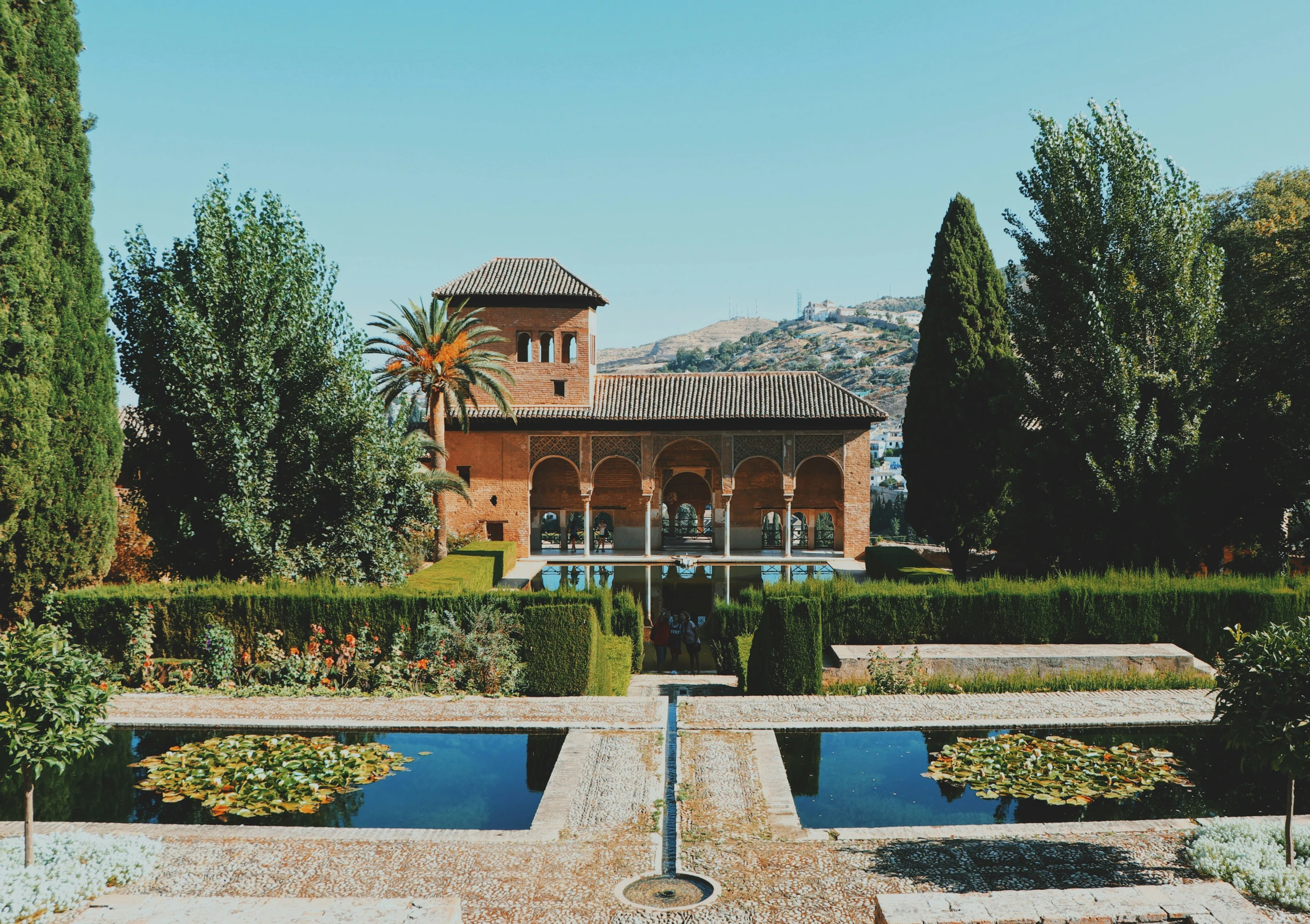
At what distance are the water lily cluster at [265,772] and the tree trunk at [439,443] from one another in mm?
14549

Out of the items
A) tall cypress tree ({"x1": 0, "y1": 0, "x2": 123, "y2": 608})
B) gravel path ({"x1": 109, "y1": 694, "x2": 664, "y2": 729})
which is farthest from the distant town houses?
tall cypress tree ({"x1": 0, "y1": 0, "x2": 123, "y2": 608})

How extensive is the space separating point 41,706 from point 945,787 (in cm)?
650

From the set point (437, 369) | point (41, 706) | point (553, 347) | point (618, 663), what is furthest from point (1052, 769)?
point (553, 347)

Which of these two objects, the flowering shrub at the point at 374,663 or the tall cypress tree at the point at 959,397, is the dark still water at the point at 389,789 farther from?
the tall cypress tree at the point at 959,397

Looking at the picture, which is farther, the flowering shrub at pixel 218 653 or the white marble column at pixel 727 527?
the white marble column at pixel 727 527

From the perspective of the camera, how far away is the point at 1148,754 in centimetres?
860

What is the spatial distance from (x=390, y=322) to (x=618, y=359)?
174830 millimetres

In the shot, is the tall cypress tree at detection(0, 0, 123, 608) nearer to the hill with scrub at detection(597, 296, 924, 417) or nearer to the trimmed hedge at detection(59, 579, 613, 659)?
the trimmed hedge at detection(59, 579, 613, 659)

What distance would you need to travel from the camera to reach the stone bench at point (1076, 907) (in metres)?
4.89

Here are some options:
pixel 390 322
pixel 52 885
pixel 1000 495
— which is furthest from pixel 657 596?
pixel 52 885

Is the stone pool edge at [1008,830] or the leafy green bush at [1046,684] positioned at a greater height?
the leafy green bush at [1046,684]

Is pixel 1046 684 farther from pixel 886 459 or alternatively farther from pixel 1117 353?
pixel 886 459

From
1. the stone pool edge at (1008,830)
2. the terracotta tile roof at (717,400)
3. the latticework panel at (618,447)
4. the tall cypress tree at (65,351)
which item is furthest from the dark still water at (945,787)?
the latticework panel at (618,447)

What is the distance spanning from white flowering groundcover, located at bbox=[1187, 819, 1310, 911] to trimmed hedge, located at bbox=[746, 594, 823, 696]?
4.80 metres
